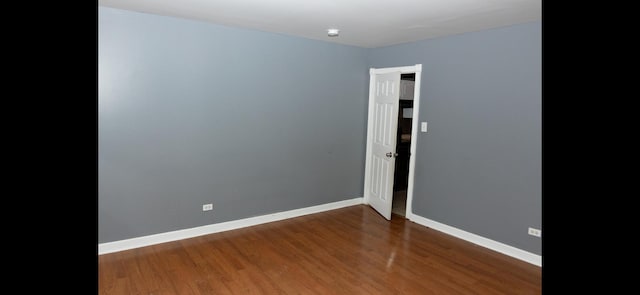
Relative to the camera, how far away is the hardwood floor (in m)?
2.92

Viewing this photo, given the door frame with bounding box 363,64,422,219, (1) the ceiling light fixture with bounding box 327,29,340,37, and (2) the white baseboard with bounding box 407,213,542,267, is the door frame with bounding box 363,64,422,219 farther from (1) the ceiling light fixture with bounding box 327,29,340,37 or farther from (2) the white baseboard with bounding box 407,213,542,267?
(1) the ceiling light fixture with bounding box 327,29,340,37

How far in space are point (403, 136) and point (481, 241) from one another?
2575 millimetres

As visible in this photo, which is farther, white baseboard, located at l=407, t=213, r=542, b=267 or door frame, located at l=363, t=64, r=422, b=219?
door frame, located at l=363, t=64, r=422, b=219

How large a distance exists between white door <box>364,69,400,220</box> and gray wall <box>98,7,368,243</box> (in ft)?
0.72

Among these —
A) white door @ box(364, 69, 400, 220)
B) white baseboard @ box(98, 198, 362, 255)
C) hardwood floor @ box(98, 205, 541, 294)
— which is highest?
white door @ box(364, 69, 400, 220)

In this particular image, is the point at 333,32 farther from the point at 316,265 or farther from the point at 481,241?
the point at 481,241

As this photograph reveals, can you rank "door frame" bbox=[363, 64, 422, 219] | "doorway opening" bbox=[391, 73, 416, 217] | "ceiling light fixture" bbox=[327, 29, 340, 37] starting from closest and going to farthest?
"ceiling light fixture" bbox=[327, 29, 340, 37], "door frame" bbox=[363, 64, 422, 219], "doorway opening" bbox=[391, 73, 416, 217]

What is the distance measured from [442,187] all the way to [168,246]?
304 cm

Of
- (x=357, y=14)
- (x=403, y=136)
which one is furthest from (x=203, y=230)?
A: (x=403, y=136)

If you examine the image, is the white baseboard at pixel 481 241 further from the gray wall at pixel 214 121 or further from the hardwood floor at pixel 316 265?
the gray wall at pixel 214 121

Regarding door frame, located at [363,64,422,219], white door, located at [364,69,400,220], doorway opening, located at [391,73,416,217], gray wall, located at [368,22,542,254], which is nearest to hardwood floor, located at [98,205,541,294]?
gray wall, located at [368,22,542,254]
